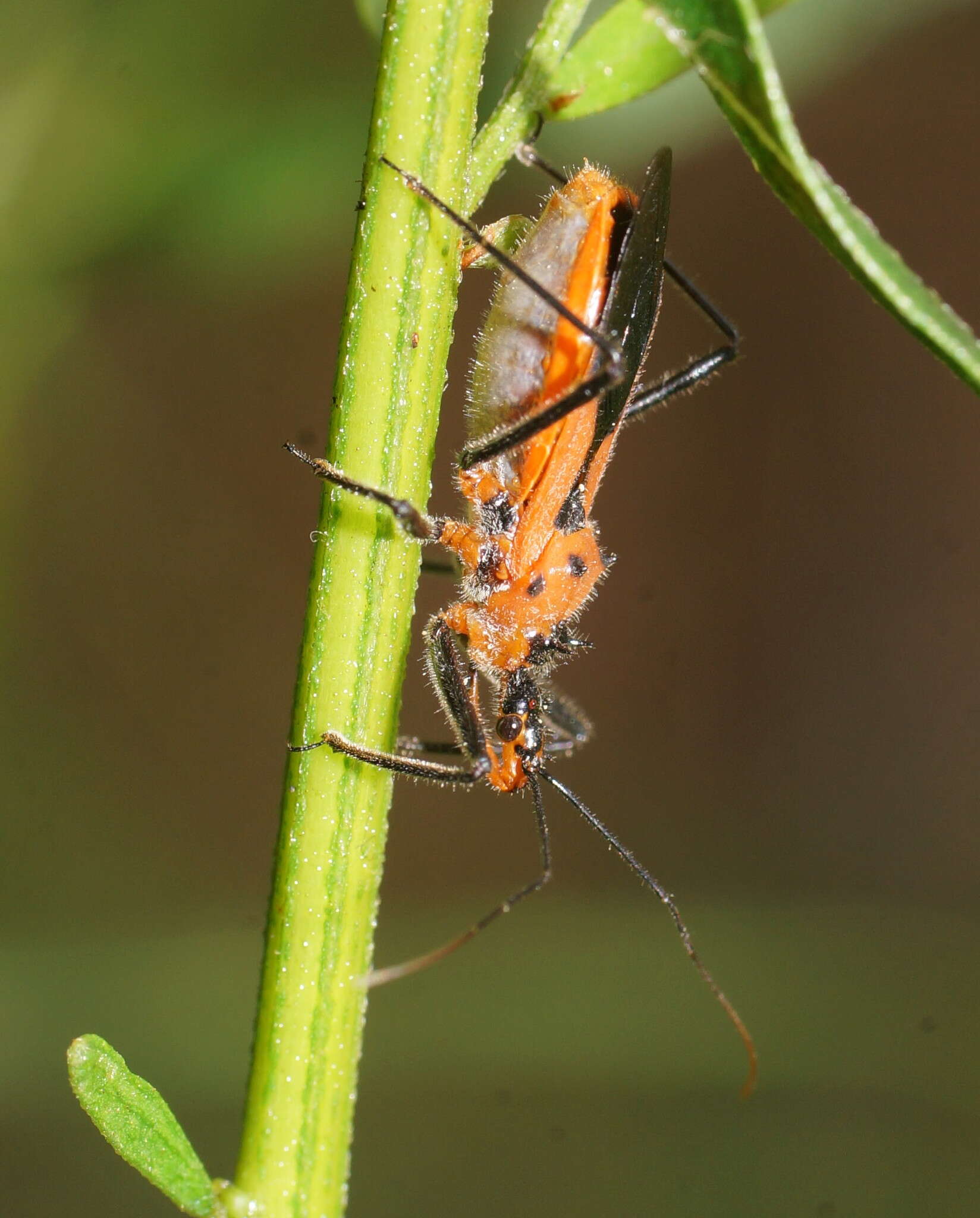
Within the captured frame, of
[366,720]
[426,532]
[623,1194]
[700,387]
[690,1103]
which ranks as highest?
[700,387]

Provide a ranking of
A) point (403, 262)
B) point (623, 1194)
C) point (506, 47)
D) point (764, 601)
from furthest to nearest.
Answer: point (764, 601) < point (623, 1194) < point (506, 47) < point (403, 262)

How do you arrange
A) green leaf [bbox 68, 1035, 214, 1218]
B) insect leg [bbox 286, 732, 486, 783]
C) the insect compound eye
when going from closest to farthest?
green leaf [bbox 68, 1035, 214, 1218] < insect leg [bbox 286, 732, 486, 783] < the insect compound eye

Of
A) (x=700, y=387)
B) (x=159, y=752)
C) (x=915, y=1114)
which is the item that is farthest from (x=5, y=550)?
(x=915, y=1114)

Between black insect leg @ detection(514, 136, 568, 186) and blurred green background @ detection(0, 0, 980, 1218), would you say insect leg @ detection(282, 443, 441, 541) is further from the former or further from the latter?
blurred green background @ detection(0, 0, 980, 1218)

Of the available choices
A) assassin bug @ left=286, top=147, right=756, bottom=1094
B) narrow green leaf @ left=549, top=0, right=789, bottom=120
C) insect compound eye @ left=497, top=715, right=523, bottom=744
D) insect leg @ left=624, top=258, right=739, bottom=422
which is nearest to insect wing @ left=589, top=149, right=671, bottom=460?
assassin bug @ left=286, top=147, right=756, bottom=1094

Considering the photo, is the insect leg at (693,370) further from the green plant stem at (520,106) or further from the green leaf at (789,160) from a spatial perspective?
the green leaf at (789,160)

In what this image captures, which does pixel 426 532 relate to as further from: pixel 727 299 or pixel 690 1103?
pixel 727 299

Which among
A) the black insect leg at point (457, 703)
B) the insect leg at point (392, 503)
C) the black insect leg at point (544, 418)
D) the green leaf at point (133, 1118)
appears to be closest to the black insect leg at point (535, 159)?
the black insect leg at point (544, 418)

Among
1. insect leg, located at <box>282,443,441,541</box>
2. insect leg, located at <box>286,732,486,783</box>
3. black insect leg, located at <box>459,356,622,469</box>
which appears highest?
black insect leg, located at <box>459,356,622,469</box>
